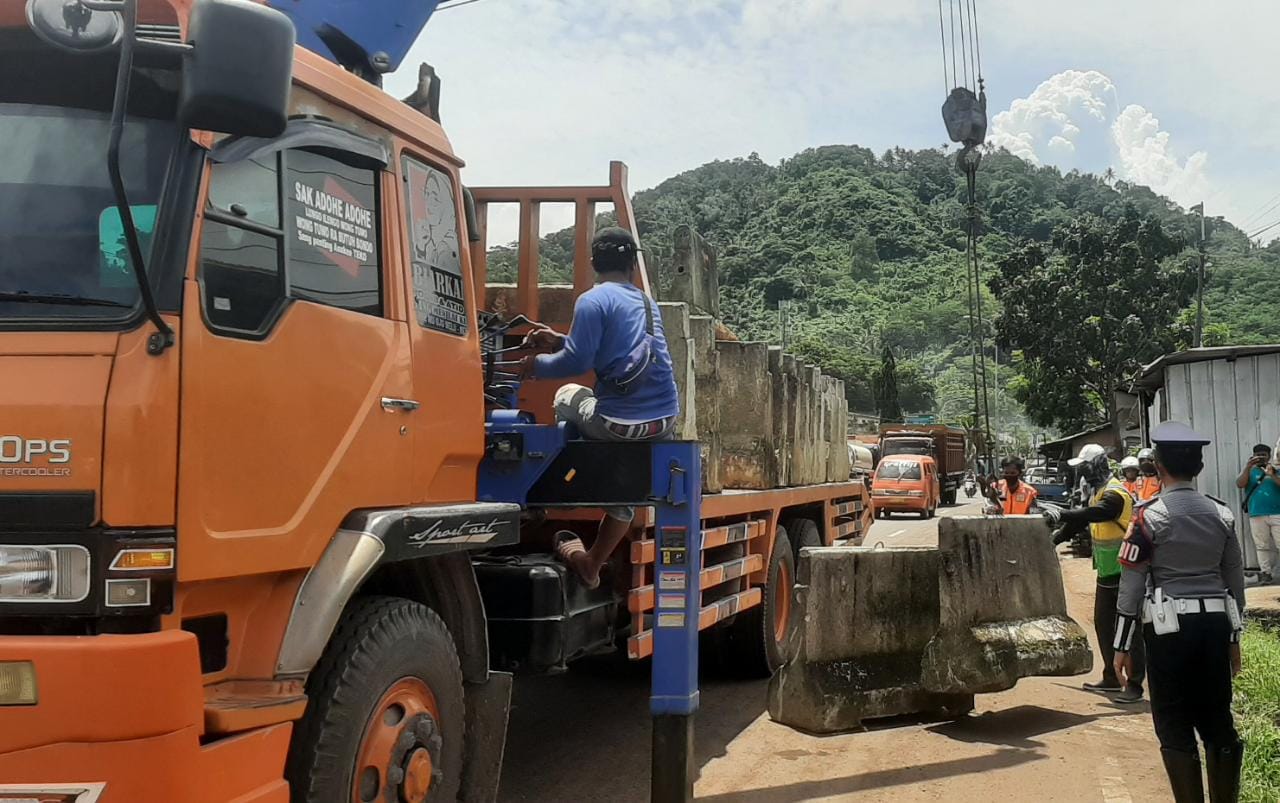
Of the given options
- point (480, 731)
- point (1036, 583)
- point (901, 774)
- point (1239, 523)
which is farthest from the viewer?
point (1239, 523)

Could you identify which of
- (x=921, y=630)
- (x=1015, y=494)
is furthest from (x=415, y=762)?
(x=1015, y=494)

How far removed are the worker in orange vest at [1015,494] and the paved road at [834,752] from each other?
2.25 meters

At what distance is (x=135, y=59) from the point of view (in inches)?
112

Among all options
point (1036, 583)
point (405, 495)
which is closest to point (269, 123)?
point (405, 495)

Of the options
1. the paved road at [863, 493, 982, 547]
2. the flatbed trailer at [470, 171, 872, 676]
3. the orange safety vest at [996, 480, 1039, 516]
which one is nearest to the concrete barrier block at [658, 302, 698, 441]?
the flatbed trailer at [470, 171, 872, 676]

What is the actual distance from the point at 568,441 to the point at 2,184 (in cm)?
245

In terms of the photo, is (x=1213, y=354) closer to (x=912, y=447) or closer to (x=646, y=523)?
(x=646, y=523)

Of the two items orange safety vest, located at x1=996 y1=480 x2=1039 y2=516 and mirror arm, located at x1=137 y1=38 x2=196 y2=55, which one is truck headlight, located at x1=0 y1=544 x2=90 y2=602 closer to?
mirror arm, located at x1=137 y1=38 x2=196 y2=55

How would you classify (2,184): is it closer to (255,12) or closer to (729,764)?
(255,12)

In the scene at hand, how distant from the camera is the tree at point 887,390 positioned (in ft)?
252

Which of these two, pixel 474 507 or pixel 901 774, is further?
pixel 901 774

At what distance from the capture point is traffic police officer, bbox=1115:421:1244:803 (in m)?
4.70

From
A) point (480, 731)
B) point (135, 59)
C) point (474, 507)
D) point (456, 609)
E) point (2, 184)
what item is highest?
point (135, 59)

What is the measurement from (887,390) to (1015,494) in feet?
230
